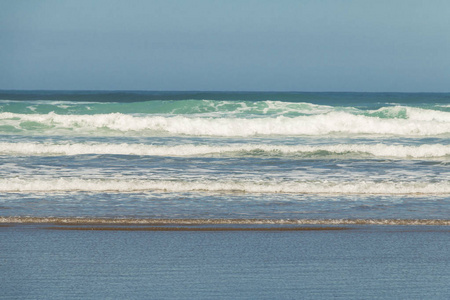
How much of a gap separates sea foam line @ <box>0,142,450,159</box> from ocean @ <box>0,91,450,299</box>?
41 millimetres

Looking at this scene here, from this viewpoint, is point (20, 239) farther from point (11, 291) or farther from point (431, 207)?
point (431, 207)

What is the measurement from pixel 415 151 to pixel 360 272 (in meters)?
8.53

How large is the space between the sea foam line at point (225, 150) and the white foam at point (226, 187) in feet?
13.4

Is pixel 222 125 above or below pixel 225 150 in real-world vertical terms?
above

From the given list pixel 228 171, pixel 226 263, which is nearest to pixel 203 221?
pixel 226 263

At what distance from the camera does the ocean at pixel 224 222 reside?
13.3 ft

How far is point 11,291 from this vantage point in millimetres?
3818

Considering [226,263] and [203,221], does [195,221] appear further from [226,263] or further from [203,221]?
[226,263]

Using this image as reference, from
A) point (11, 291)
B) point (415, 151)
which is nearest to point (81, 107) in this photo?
point (415, 151)

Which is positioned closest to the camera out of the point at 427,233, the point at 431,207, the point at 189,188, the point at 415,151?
the point at 427,233

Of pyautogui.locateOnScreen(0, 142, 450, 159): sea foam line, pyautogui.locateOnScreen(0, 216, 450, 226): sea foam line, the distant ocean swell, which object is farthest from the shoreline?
the distant ocean swell

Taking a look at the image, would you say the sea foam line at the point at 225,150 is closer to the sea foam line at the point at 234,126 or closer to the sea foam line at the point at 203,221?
the sea foam line at the point at 234,126

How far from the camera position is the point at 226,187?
7.98 metres

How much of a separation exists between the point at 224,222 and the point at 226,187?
201 centimetres
